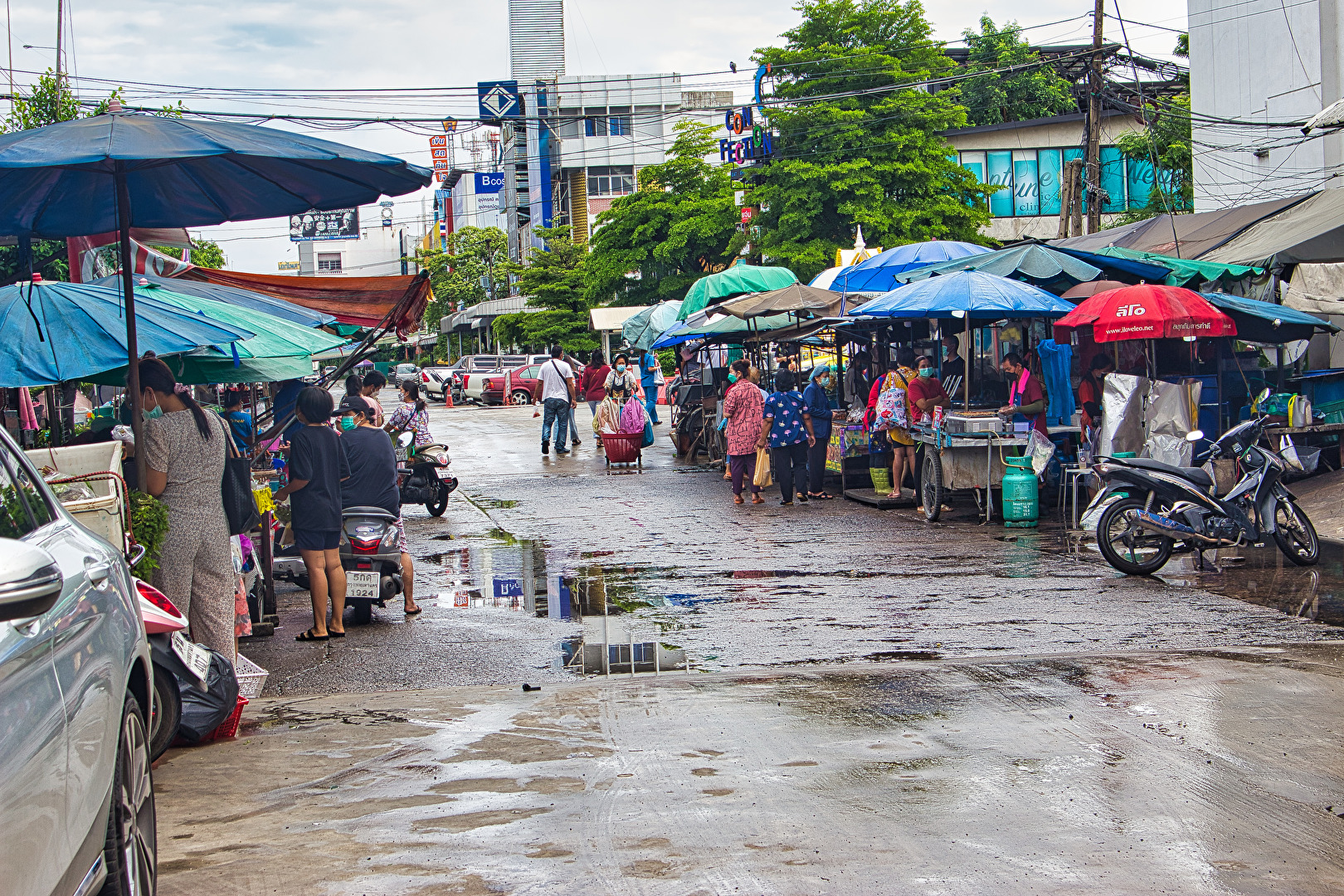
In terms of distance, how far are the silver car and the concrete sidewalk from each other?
2.84 ft

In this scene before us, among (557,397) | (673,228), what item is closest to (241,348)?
(557,397)

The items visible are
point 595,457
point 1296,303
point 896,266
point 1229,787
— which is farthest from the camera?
point 595,457

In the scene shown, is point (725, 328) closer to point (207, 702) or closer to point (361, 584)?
point (361, 584)

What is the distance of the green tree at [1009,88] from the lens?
47156mm

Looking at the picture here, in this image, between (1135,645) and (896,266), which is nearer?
(1135,645)

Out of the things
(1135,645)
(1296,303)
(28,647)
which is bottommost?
(1135,645)

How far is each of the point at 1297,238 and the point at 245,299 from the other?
13.0 metres

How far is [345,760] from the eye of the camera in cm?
579

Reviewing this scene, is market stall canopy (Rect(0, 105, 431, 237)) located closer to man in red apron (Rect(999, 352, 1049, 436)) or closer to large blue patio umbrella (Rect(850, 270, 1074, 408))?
large blue patio umbrella (Rect(850, 270, 1074, 408))

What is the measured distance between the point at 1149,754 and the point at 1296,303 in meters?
12.3

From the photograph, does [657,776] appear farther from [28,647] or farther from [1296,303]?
[1296,303]

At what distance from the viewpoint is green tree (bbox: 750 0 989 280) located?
36.5 metres

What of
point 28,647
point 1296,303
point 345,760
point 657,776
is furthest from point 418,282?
point 1296,303

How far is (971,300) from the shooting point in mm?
13633
